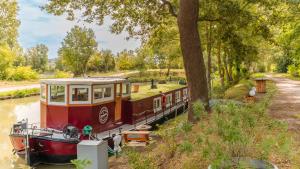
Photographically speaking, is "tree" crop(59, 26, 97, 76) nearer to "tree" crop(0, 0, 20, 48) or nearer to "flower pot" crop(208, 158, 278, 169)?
"tree" crop(0, 0, 20, 48)

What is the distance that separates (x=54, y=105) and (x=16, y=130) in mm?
1728

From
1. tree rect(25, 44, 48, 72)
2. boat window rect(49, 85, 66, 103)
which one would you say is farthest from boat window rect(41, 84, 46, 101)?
tree rect(25, 44, 48, 72)

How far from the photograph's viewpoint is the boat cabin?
12820mm

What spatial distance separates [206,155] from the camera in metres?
5.22

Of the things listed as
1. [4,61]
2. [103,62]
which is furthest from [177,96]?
[103,62]

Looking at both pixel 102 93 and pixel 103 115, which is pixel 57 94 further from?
pixel 103 115

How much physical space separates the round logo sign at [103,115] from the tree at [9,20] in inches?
1264

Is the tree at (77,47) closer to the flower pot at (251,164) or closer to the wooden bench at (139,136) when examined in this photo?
the wooden bench at (139,136)

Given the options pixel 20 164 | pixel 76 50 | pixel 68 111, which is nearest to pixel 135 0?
pixel 68 111

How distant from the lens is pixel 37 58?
313ft

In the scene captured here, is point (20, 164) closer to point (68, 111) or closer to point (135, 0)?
point (68, 111)

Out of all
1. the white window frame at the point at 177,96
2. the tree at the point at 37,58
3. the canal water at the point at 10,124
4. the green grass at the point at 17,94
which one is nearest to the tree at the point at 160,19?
the canal water at the point at 10,124

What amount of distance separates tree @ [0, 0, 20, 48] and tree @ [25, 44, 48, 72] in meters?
49.9

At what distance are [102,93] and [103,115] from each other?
946 millimetres
